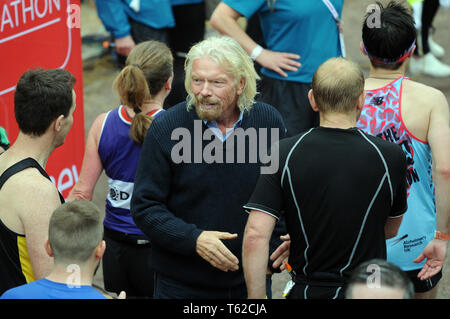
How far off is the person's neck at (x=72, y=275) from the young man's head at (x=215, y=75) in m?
0.87

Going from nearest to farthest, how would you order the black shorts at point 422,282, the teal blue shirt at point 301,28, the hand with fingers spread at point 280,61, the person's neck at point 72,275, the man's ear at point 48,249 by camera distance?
Result: 1. the person's neck at point 72,275
2. the man's ear at point 48,249
3. the black shorts at point 422,282
4. the teal blue shirt at point 301,28
5. the hand with fingers spread at point 280,61

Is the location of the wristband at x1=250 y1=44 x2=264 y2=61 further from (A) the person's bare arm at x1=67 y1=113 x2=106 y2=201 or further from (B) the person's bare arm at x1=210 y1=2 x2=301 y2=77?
(A) the person's bare arm at x1=67 y1=113 x2=106 y2=201

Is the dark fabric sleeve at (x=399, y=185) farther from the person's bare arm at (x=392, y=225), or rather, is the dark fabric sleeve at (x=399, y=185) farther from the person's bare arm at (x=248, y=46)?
the person's bare arm at (x=248, y=46)

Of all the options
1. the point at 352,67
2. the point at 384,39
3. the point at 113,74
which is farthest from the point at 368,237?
the point at 113,74

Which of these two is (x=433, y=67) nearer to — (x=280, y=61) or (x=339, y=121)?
(x=280, y=61)

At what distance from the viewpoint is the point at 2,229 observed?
2713 millimetres

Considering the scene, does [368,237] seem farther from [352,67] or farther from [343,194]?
[352,67]

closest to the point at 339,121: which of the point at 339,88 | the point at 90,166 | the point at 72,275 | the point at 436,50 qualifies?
the point at 339,88

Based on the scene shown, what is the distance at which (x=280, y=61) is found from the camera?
463 centimetres

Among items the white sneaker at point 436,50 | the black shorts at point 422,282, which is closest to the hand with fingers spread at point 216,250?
→ the black shorts at point 422,282

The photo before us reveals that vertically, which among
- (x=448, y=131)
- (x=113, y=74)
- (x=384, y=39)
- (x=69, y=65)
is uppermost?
(x=384, y=39)

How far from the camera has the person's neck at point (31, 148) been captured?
2.84m

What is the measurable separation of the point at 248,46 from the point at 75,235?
2.68m
